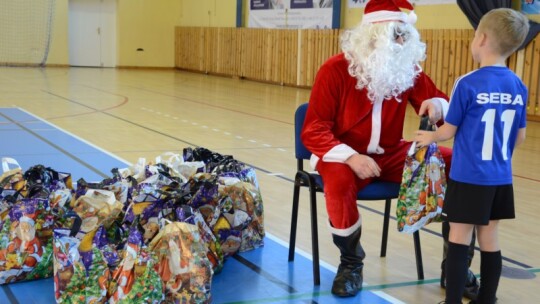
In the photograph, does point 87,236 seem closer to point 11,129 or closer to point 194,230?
point 194,230

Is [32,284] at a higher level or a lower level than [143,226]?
lower

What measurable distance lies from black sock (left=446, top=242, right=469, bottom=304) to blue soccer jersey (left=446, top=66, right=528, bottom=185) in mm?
284

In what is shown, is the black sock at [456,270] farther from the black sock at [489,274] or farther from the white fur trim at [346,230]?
the white fur trim at [346,230]

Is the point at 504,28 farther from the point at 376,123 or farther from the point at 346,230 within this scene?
the point at 346,230

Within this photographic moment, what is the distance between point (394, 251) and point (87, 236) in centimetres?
176

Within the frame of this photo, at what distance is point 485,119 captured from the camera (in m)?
2.62

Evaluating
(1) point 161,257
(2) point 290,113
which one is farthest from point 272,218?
(2) point 290,113

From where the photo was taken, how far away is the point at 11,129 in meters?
7.64

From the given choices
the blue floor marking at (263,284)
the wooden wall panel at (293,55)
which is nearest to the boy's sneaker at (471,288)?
the blue floor marking at (263,284)

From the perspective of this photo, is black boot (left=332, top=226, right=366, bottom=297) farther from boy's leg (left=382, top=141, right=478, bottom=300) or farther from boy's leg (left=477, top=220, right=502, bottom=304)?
boy's leg (left=477, top=220, right=502, bottom=304)

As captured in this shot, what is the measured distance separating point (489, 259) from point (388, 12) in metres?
1.20

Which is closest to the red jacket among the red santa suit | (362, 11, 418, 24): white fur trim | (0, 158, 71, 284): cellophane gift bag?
the red santa suit

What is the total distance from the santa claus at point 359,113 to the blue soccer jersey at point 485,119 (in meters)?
0.41

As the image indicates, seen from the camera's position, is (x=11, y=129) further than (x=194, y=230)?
Yes
